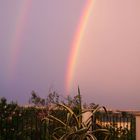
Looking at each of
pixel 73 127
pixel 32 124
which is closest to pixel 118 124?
pixel 73 127

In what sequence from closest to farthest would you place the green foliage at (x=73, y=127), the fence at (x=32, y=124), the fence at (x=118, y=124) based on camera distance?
the green foliage at (x=73, y=127), the fence at (x=118, y=124), the fence at (x=32, y=124)

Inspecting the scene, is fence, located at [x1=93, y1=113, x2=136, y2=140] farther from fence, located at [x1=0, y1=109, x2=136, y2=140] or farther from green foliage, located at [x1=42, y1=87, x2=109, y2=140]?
green foliage, located at [x1=42, y1=87, x2=109, y2=140]

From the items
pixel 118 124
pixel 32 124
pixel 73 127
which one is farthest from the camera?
pixel 32 124

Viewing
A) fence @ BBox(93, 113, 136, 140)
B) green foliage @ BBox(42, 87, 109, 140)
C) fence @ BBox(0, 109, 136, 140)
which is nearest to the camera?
green foliage @ BBox(42, 87, 109, 140)

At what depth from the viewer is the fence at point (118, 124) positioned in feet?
36.9

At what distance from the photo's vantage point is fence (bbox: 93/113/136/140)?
11.2 metres

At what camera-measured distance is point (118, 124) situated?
38.0ft

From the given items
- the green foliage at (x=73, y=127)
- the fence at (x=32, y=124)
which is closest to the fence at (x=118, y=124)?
the fence at (x=32, y=124)

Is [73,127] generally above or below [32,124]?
below

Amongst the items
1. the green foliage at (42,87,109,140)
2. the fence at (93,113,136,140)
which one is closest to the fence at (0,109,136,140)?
the fence at (93,113,136,140)

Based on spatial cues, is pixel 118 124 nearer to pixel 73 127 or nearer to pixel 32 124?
pixel 73 127

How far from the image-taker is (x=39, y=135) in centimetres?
1187

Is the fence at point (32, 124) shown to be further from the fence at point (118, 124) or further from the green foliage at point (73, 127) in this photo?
the green foliage at point (73, 127)

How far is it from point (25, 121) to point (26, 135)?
356 millimetres
